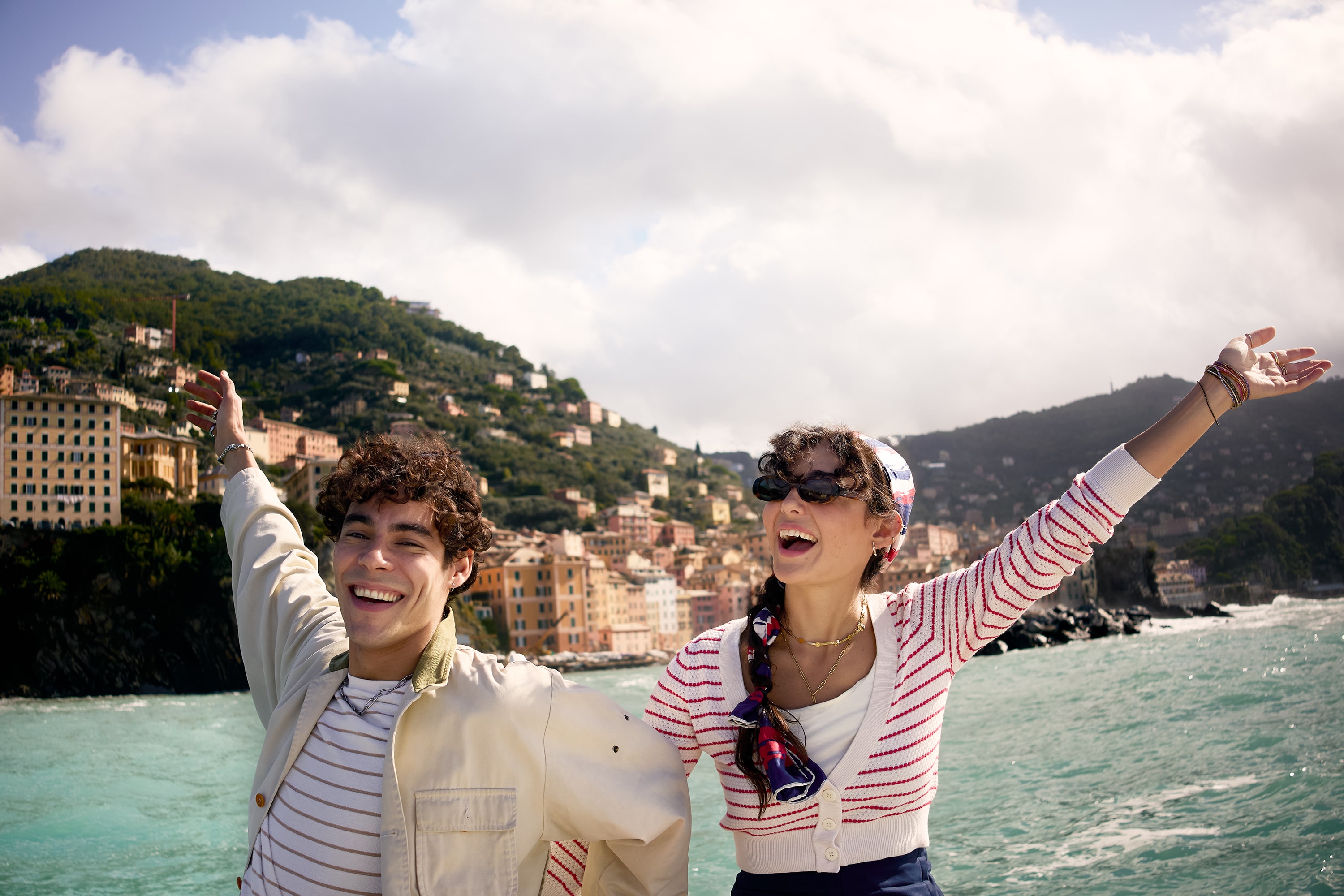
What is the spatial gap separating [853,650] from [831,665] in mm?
61

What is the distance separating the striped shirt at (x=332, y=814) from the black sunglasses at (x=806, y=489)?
0.87 meters

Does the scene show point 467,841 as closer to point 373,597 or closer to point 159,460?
point 373,597

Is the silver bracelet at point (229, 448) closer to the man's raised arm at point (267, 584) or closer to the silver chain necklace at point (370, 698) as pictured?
the man's raised arm at point (267, 584)

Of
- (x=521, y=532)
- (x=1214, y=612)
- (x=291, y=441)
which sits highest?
(x=291, y=441)

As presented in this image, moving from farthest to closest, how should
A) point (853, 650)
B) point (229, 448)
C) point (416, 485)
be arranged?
1. point (229, 448)
2. point (853, 650)
3. point (416, 485)

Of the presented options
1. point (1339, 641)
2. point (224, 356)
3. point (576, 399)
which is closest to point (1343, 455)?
point (1339, 641)

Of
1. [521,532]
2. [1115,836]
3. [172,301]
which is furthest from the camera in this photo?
[172,301]

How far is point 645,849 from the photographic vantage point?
1822 mm

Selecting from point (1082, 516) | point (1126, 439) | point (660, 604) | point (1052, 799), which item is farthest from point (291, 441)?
point (1126, 439)

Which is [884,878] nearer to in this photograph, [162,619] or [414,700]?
[414,700]

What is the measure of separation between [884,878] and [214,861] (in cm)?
603

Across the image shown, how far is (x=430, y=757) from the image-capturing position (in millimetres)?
1736

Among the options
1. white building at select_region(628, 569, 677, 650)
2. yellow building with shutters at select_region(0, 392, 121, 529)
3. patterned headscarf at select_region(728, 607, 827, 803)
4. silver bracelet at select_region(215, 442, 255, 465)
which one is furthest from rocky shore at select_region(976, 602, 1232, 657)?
yellow building with shutters at select_region(0, 392, 121, 529)

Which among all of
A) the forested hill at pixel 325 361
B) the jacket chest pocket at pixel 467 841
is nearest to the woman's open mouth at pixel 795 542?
the jacket chest pocket at pixel 467 841
